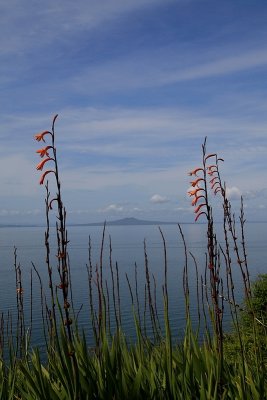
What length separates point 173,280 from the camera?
59906 mm

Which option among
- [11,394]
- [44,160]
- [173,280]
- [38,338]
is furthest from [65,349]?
[173,280]

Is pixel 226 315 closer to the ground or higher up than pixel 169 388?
closer to the ground

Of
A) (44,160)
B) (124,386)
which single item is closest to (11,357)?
(124,386)

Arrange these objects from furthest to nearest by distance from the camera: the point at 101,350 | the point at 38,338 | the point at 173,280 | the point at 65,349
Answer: the point at 173,280 → the point at 38,338 → the point at 101,350 → the point at 65,349

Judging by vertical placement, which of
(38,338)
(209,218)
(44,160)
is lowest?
(38,338)

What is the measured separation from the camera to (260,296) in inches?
434

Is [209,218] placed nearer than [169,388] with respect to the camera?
Yes

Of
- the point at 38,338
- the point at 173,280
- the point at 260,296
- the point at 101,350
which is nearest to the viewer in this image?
the point at 101,350

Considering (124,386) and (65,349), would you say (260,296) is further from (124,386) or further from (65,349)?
(65,349)

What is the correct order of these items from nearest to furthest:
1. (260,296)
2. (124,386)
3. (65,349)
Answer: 1. (65,349)
2. (124,386)
3. (260,296)

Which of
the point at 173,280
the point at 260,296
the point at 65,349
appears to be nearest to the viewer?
the point at 65,349

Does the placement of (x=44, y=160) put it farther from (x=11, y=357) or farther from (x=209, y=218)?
(x=11, y=357)

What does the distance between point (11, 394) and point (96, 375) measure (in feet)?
2.37

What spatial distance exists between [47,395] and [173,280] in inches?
2225
